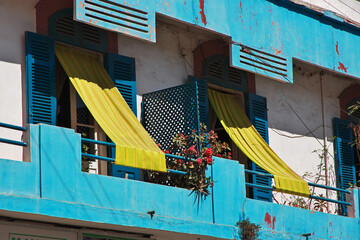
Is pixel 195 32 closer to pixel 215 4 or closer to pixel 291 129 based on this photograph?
pixel 215 4

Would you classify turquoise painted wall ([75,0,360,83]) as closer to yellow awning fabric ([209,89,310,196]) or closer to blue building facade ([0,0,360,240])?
blue building facade ([0,0,360,240])

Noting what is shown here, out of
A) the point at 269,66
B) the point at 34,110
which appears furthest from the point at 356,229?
the point at 34,110

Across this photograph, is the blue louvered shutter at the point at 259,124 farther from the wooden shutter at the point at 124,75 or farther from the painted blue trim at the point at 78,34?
the painted blue trim at the point at 78,34

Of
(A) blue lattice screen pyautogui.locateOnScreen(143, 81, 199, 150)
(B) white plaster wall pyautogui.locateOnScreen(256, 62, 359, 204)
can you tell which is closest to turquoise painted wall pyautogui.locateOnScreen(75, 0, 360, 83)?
(B) white plaster wall pyautogui.locateOnScreen(256, 62, 359, 204)

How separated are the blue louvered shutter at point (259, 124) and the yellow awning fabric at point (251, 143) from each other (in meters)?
0.29

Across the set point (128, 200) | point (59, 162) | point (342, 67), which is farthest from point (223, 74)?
point (59, 162)

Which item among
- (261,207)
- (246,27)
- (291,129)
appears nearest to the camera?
(261,207)

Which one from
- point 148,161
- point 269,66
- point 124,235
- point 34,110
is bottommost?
point 124,235

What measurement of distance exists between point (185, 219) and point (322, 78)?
231 inches

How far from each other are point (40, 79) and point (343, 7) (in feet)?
27.1

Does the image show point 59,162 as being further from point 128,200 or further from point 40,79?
point 40,79

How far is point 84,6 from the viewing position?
11.8m

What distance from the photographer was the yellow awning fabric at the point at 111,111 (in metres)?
11.6

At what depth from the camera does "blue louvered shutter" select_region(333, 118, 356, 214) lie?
16578mm
